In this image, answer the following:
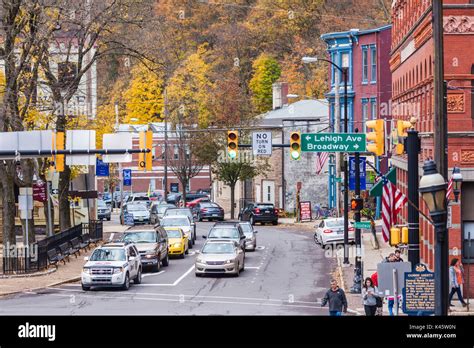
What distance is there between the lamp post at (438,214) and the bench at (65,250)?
2892cm

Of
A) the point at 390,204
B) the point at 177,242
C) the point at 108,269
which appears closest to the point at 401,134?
the point at 390,204

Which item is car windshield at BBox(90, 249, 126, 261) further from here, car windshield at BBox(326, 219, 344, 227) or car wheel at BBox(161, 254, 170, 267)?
car windshield at BBox(326, 219, 344, 227)

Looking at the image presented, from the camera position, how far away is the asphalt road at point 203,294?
28859 millimetres

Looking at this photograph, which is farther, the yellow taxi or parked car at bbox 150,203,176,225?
parked car at bbox 150,203,176,225

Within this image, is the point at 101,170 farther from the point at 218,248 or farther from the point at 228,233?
Result: the point at 218,248

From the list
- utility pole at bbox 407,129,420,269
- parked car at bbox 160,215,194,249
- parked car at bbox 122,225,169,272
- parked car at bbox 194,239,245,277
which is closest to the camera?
utility pole at bbox 407,129,420,269

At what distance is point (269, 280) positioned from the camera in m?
37.7

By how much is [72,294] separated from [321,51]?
6999cm

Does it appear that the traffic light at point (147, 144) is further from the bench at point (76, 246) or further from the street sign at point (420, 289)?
the bench at point (76, 246)

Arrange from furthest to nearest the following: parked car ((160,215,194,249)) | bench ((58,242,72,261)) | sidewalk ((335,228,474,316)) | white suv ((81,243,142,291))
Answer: parked car ((160,215,194,249)) < bench ((58,242,72,261)) < white suv ((81,243,142,291)) < sidewalk ((335,228,474,316))

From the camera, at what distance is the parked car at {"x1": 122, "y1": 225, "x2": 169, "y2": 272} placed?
40.4 m

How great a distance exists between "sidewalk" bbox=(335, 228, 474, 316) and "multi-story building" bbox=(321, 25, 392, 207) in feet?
43.4

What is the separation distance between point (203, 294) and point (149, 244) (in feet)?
26.5

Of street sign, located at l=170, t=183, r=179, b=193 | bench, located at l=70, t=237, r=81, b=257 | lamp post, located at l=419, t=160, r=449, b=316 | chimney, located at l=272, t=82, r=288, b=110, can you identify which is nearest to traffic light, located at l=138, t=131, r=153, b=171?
bench, located at l=70, t=237, r=81, b=257
